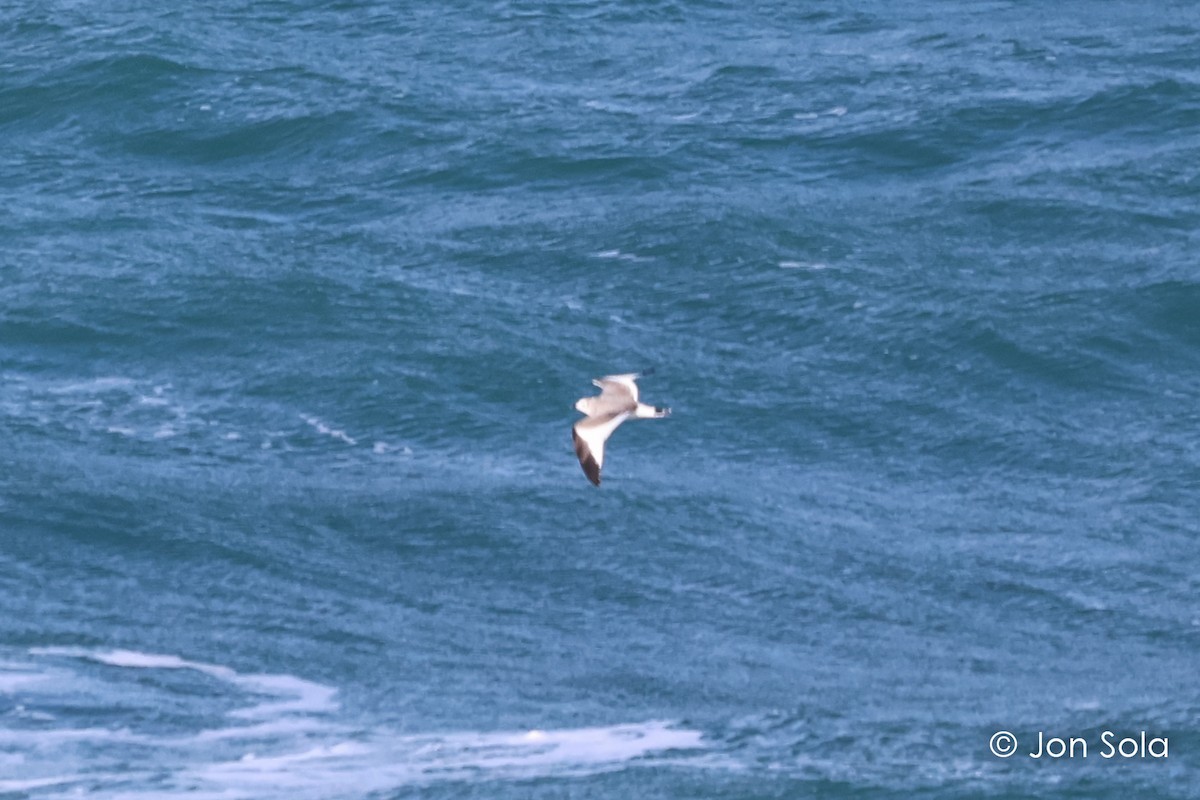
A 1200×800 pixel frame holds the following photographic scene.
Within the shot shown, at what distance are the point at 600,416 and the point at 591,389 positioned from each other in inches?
590

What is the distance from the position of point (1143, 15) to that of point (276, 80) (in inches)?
793

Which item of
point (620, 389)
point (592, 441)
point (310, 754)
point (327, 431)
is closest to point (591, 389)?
point (327, 431)


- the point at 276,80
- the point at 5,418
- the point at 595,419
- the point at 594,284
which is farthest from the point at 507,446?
the point at 276,80

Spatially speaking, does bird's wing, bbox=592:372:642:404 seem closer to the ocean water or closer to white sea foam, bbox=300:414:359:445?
the ocean water

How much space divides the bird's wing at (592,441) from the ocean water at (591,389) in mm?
5250

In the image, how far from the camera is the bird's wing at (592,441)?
872 inches

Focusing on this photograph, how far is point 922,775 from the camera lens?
2611 cm

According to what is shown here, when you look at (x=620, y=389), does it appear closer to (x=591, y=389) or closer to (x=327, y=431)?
(x=327, y=431)

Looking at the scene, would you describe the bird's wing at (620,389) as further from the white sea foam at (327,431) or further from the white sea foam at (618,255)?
the white sea foam at (618,255)

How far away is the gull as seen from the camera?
22.2 m

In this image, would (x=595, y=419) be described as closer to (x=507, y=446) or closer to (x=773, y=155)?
(x=507, y=446)

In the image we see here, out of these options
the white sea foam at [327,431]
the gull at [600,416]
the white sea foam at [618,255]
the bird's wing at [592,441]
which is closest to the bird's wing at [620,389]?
the gull at [600,416]

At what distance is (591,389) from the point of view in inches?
1485

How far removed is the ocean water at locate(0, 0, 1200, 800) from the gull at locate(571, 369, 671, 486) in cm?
527
